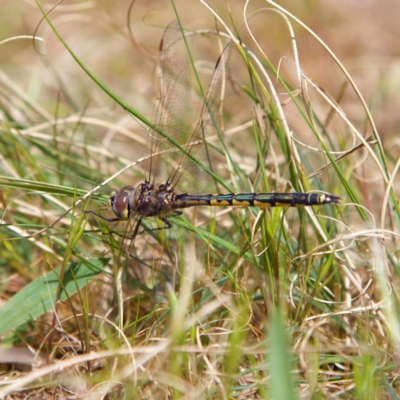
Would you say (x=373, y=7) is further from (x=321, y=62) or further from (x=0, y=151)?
(x=0, y=151)

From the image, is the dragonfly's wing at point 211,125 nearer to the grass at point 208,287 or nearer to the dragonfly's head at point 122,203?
the grass at point 208,287

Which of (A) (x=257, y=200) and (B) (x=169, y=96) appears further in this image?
(B) (x=169, y=96)

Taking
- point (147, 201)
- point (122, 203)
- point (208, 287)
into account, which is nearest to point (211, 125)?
point (147, 201)

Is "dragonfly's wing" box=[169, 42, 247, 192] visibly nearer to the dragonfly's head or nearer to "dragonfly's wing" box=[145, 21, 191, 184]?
"dragonfly's wing" box=[145, 21, 191, 184]

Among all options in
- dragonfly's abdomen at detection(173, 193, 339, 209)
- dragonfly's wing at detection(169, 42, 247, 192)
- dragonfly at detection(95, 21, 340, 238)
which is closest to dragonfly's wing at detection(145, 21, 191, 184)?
dragonfly at detection(95, 21, 340, 238)

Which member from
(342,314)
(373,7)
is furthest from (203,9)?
(342,314)

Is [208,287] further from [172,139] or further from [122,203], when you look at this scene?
[172,139]
